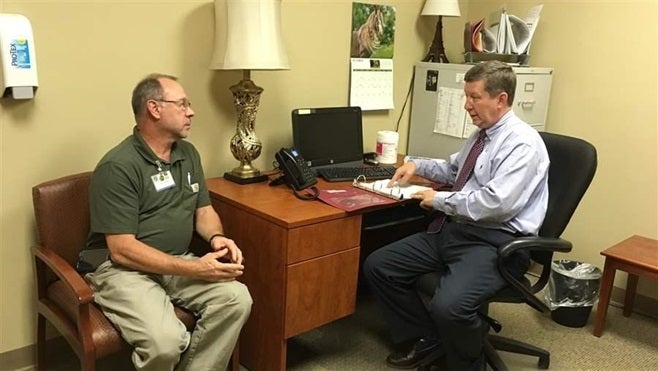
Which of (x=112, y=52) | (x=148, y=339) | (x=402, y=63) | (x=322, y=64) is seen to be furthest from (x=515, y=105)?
(x=148, y=339)

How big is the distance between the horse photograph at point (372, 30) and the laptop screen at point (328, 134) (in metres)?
0.38

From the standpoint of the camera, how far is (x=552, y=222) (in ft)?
6.95

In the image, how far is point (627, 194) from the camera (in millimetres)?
2984

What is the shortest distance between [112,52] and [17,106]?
39cm

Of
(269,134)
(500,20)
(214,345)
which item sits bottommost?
(214,345)

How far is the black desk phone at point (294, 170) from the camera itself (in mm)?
2320

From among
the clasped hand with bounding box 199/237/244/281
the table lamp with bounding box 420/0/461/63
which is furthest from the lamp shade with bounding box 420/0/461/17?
the clasped hand with bounding box 199/237/244/281

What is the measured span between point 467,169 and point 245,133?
36.6 inches

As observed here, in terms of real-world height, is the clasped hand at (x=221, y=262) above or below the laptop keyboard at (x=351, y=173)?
below

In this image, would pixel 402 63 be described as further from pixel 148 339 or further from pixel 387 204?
pixel 148 339

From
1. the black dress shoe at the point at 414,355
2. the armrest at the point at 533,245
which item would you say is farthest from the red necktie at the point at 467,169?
the black dress shoe at the point at 414,355

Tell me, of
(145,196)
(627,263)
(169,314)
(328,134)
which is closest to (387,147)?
(328,134)

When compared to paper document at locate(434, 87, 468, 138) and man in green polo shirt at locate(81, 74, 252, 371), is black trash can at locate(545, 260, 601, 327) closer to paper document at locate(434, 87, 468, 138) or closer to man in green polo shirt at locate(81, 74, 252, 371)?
paper document at locate(434, 87, 468, 138)

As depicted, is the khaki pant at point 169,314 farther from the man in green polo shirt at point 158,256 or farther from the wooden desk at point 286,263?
the wooden desk at point 286,263
